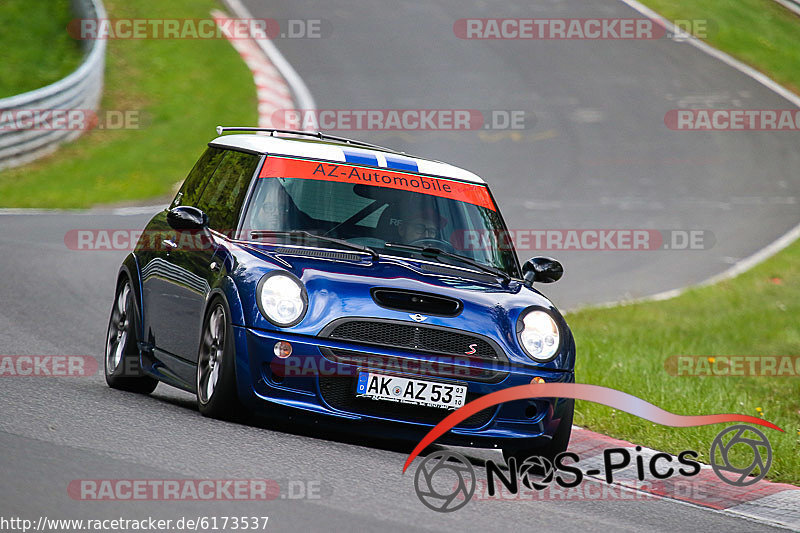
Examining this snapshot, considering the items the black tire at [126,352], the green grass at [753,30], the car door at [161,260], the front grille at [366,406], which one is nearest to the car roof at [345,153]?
the car door at [161,260]

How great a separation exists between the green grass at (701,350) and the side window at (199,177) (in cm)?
307

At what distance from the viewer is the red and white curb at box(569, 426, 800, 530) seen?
22.7 feet

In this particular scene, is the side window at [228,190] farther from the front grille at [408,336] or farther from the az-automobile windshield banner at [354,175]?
the front grille at [408,336]

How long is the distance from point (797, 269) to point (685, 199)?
5068 millimetres

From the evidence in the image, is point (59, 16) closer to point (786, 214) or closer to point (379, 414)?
point (786, 214)

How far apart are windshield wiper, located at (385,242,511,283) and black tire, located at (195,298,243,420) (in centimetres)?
116

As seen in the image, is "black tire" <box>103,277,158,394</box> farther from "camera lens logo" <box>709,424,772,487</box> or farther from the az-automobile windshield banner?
"camera lens logo" <box>709,424,772,487</box>

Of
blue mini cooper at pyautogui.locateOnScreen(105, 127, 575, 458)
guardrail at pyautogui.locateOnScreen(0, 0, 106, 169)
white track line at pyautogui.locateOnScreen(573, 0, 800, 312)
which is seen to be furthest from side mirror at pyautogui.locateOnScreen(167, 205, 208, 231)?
guardrail at pyautogui.locateOnScreen(0, 0, 106, 169)

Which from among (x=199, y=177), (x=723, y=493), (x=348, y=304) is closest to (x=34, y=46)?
(x=199, y=177)

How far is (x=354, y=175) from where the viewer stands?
7988 mm

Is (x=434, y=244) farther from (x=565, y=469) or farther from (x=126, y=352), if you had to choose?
(x=126, y=352)

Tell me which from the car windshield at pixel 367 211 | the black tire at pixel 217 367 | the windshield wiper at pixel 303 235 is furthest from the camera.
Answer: the car windshield at pixel 367 211

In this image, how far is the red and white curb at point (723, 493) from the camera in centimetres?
692

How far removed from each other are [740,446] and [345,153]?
3.15m
